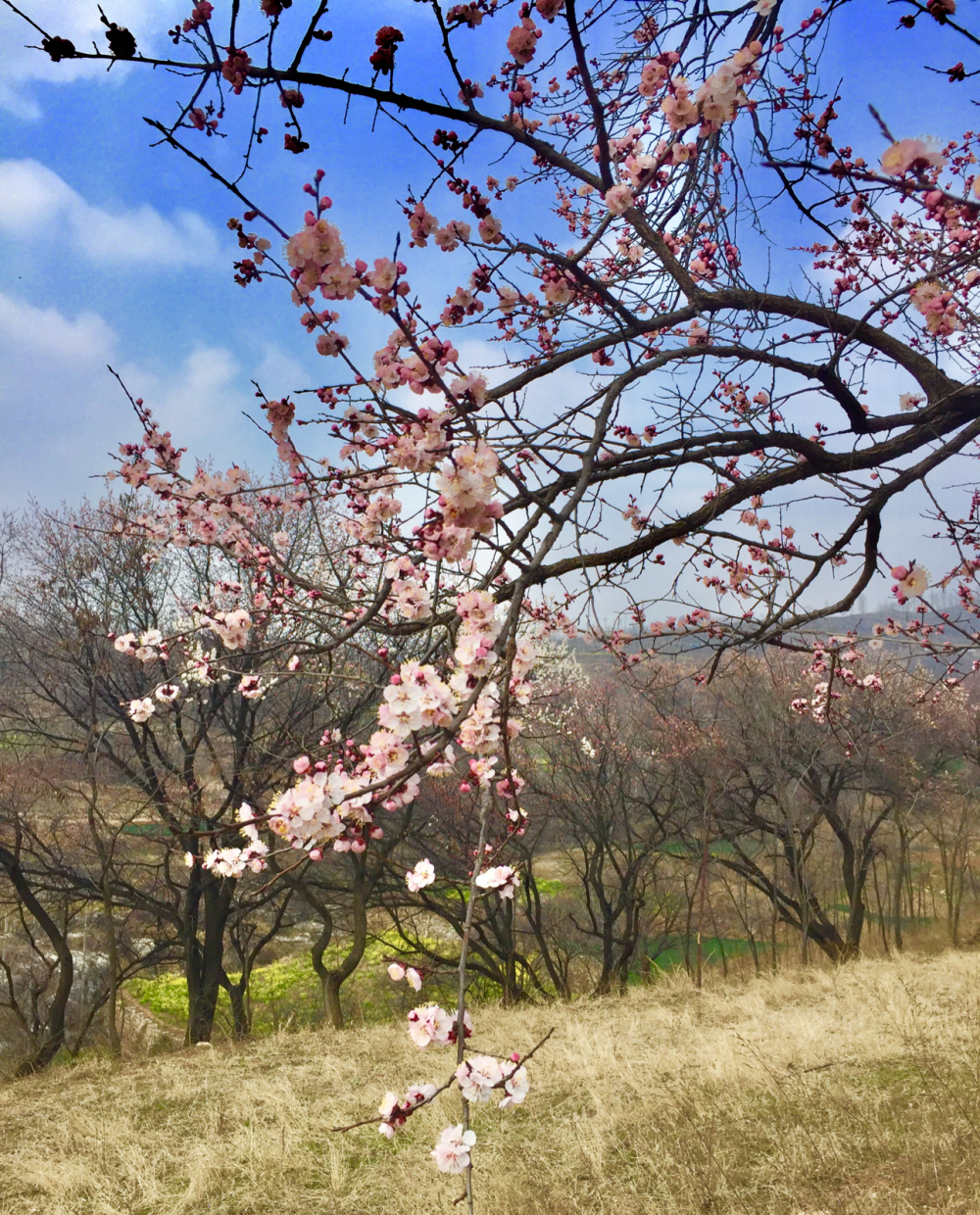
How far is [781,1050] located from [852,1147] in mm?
1805

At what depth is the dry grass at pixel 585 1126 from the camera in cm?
346

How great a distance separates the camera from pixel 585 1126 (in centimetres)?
436

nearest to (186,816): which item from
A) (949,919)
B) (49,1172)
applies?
(49,1172)

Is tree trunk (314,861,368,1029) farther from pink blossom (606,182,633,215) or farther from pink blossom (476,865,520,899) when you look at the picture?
pink blossom (606,182,633,215)

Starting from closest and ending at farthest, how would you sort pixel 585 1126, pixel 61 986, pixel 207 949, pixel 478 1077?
pixel 478 1077 < pixel 585 1126 < pixel 61 986 < pixel 207 949

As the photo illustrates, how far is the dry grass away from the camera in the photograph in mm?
3463

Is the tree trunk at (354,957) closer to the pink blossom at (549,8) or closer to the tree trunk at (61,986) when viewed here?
the tree trunk at (61,986)

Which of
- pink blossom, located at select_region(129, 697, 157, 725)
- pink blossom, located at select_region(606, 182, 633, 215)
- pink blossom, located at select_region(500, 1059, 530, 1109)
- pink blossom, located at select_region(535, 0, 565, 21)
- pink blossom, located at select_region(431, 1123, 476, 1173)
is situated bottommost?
pink blossom, located at select_region(431, 1123, 476, 1173)

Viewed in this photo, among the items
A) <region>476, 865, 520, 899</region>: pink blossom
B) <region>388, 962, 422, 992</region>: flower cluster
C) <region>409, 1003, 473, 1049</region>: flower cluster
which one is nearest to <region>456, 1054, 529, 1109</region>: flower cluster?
<region>409, 1003, 473, 1049</region>: flower cluster

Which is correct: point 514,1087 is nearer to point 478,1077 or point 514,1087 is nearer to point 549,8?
point 478,1077

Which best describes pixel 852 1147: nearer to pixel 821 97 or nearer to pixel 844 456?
pixel 844 456

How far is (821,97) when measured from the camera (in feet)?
11.9

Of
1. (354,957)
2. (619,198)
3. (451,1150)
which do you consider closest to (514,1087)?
(451,1150)

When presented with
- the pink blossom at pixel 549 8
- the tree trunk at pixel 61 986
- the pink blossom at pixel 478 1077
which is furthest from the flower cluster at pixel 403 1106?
the tree trunk at pixel 61 986
